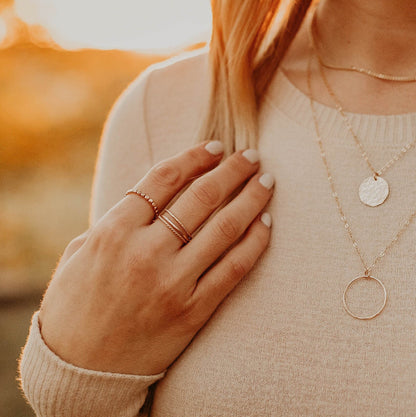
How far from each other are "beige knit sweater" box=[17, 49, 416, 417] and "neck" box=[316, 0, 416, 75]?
0.15 metres

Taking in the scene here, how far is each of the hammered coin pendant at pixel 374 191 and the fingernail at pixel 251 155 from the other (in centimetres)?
21

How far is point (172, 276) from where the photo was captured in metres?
0.96

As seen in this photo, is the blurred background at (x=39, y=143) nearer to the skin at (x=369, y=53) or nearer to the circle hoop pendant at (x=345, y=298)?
the skin at (x=369, y=53)

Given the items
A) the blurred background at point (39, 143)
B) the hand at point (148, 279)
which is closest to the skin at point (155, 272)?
the hand at point (148, 279)

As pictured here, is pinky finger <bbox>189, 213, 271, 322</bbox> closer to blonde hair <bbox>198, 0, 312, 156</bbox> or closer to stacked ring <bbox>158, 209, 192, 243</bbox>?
stacked ring <bbox>158, 209, 192, 243</bbox>

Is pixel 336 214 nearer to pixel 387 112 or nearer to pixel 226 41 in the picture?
pixel 387 112

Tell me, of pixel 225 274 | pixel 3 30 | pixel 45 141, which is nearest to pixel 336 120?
pixel 225 274

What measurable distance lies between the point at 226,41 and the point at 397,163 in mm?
450

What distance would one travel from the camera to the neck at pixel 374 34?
3.67 ft

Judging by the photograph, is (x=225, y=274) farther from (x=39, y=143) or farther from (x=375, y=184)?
(x=39, y=143)

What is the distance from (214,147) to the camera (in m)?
1.09

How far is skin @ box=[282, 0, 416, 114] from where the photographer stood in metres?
1.11

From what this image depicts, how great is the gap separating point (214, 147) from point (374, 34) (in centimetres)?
41

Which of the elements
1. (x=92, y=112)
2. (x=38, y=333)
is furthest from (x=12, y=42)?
(x=38, y=333)
